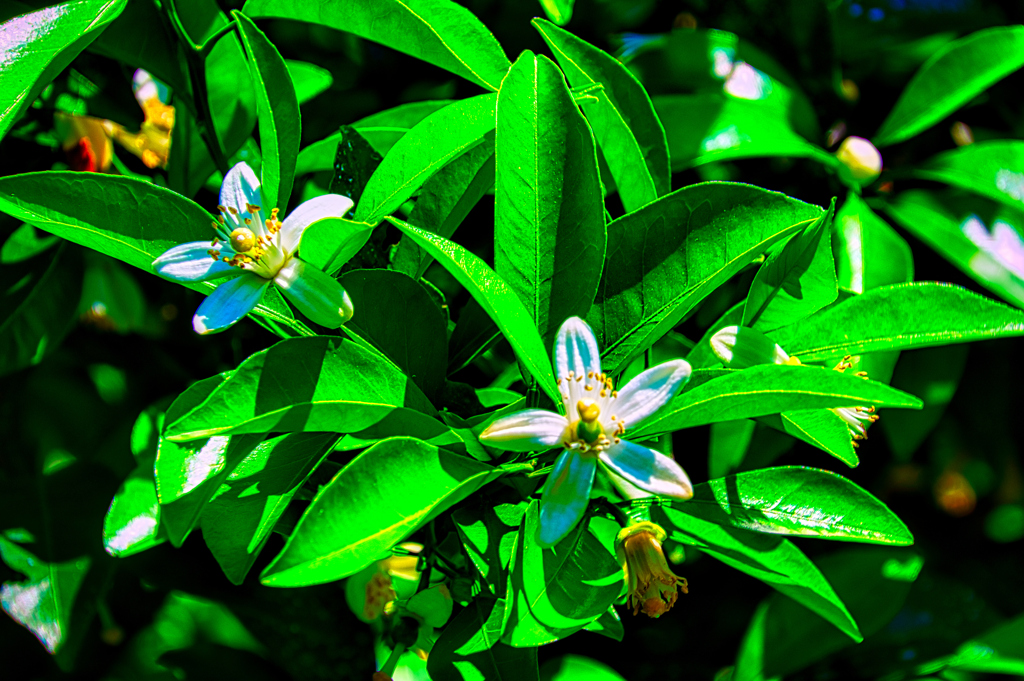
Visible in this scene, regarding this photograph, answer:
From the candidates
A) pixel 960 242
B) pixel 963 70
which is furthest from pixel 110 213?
pixel 963 70

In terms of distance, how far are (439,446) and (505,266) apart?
19 cm

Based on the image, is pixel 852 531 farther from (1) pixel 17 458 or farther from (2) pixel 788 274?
(1) pixel 17 458

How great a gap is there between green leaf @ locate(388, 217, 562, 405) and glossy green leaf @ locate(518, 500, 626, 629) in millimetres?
131

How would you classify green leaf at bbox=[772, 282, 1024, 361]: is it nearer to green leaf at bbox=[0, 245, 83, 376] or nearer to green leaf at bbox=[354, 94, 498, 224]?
green leaf at bbox=[354, 94, 498, 224]

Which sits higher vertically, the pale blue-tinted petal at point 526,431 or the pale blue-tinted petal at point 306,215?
the pale blue-tinted petal at point 306,215

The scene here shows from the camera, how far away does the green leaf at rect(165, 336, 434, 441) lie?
23.8 inches

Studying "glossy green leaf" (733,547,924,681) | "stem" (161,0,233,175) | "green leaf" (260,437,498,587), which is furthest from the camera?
"glossy green leaf" (733,547,924,681)

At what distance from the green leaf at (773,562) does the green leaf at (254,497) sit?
1.34ft

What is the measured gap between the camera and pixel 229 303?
0.70 metres

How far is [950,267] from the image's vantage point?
1646 millimetres

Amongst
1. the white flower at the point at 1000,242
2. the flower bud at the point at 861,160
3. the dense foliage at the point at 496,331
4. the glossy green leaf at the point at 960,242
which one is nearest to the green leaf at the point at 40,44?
the dense foliage at the point at 496,331

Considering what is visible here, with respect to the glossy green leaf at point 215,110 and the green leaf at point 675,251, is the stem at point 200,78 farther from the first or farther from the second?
the green leaf at point 675,251

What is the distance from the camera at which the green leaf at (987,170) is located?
1332 mm

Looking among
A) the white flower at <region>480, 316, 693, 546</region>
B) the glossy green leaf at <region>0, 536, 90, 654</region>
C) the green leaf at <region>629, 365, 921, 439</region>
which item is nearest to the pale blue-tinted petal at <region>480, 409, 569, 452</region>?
the white flower at <region>480, 316, 693, 546</region>
